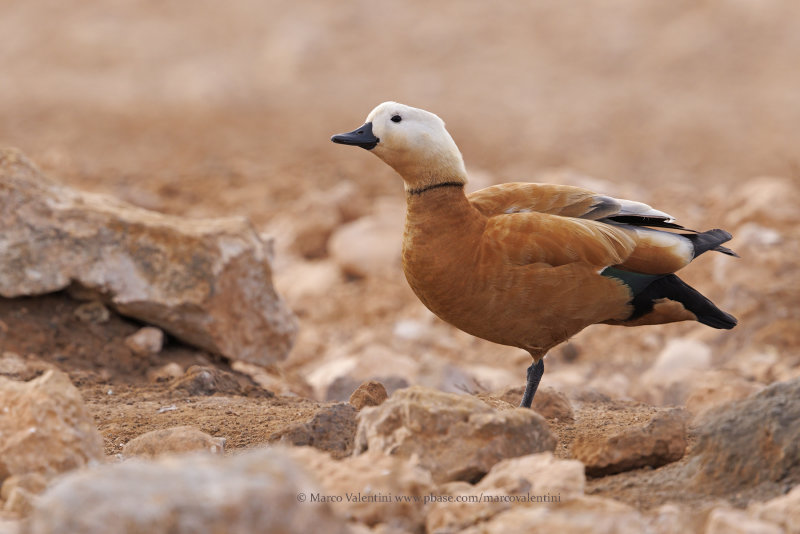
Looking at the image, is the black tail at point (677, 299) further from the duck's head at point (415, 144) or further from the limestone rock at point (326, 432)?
the limestone rock at point (326, 432)

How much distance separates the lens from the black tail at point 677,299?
520 centimetres

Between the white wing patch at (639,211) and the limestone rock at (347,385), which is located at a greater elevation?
the white wing patch at (639,211)

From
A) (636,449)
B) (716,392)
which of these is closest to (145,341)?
(716,392)

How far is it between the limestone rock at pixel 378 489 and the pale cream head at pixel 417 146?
1865 mm

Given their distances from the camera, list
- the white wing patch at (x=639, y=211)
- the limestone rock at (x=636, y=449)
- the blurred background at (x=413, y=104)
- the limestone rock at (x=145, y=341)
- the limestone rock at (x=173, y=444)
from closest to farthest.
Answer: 1. the limestone rock at (x=636, y=449)
2. the limestone rock at (x=173, y=444)
3. the white wing patch at (x=639, y=211)
4. the limestone rock at (x=145, y=341)
5. the blurred background at (x=413, y=104)

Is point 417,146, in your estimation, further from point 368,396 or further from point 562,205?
point 368,396

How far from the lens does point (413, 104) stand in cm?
1933

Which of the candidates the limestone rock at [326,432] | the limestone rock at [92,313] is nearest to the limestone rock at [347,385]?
the limestone rock at [92,313]

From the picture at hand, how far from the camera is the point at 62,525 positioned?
2432 millimetres

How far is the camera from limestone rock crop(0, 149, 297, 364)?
264 inches

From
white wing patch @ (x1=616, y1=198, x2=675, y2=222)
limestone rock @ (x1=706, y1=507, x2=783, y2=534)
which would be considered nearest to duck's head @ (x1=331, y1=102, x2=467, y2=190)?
white wing patch @ (x1=616, y1=198, x2=675, y2=222)

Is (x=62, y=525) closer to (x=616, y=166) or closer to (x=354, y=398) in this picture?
(x=354, y=398)

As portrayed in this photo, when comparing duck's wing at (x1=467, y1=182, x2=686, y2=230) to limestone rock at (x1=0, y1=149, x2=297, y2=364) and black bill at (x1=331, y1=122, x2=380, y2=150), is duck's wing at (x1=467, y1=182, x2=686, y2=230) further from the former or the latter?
limestone rock at (x1=0, y1=149, x2=297, y2=364)

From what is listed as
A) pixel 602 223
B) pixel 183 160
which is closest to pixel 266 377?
pixel 602 223
